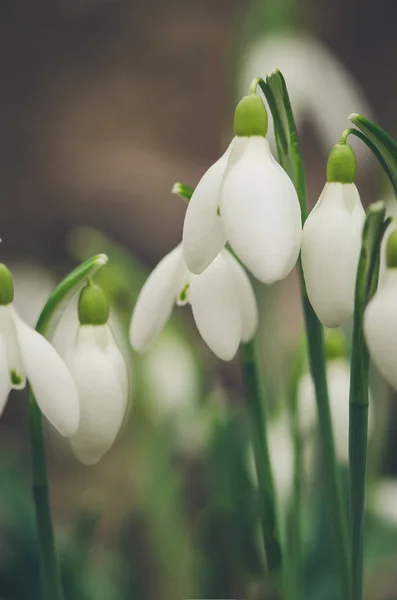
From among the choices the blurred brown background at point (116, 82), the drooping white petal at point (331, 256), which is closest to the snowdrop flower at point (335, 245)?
→ the drooping white petal at point (331, 256)

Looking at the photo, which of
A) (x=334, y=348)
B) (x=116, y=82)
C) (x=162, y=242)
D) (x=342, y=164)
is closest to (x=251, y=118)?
(x=342, y=164)

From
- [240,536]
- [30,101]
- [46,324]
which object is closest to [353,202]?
[46,324]

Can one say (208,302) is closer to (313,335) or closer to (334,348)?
(313,335)

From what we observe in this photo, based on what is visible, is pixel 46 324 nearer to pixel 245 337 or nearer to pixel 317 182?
pixel 245 337

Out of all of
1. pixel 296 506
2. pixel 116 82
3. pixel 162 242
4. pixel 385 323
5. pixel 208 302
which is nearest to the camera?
pixel 385 323

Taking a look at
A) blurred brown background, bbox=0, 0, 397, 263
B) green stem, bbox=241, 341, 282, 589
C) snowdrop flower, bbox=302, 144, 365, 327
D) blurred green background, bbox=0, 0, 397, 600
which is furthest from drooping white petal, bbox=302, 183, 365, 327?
blurred brown background, bbox=0, 0, 397, 263

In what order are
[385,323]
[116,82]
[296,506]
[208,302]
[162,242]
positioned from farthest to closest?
[116,82]
[162,242]
[296,506]
[208,302]
[385,323]

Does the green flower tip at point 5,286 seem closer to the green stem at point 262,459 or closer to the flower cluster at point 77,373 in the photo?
the flower cluster at point 77,373
